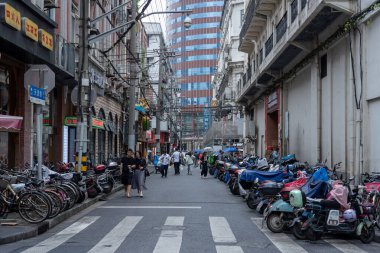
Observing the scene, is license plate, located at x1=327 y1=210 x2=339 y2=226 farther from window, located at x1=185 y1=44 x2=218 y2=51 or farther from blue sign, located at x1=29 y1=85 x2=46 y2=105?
window, located at x1=185 y1=44 x2=218 y2=51

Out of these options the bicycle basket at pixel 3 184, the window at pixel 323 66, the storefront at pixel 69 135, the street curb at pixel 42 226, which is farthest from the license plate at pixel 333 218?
the storefront at pixel 69 135

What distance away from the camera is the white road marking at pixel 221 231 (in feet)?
32.8

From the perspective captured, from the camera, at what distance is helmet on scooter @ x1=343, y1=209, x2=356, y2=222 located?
396 inches

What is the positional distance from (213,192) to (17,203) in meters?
10.9

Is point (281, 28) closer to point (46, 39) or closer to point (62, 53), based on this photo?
point (62, 53)

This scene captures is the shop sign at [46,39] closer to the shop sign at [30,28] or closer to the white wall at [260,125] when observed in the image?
the shop sign at [30,28]

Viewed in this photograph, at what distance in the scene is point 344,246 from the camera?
31.7 ft

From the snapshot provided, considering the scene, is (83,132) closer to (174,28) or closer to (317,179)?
(317,179)

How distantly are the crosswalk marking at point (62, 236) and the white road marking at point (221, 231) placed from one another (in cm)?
288

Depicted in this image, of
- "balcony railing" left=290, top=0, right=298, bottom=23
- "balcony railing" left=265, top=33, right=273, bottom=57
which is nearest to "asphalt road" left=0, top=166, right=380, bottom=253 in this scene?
"balcony railing" left=290, top=0, right=298, bottom=23

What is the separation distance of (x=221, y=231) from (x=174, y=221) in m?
1.74

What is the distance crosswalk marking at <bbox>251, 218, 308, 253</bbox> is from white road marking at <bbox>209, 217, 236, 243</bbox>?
754 millimetres

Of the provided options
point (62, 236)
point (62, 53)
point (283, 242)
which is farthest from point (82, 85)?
point (283, 242)

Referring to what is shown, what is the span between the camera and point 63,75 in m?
22.2
